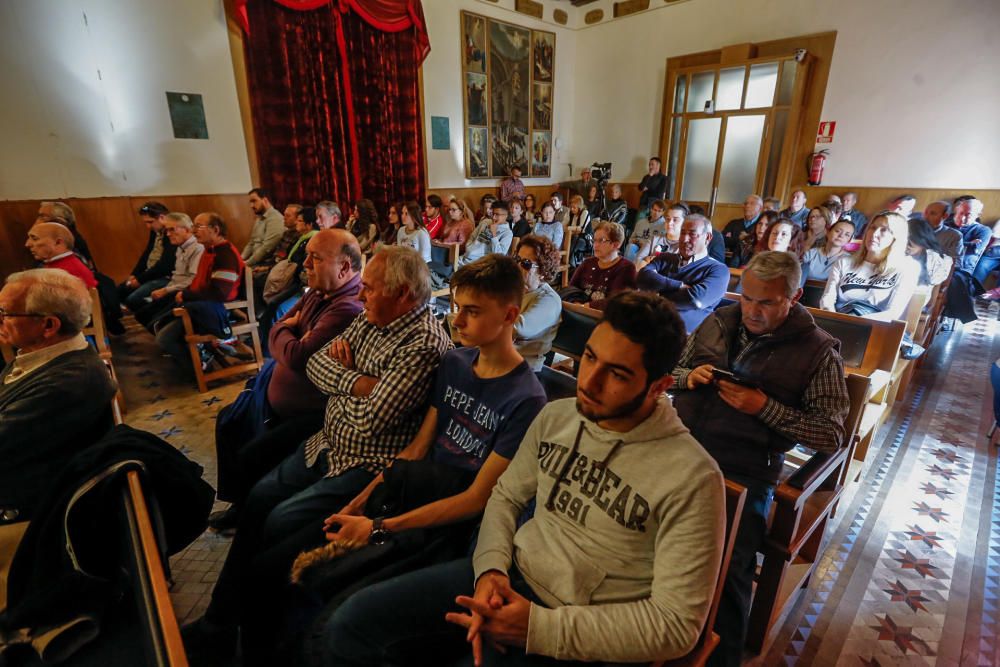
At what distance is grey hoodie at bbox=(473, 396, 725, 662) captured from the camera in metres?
0.88

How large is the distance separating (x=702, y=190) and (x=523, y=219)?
11.5 ft

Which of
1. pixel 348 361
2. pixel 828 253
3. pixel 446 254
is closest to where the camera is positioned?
pixel 348 361

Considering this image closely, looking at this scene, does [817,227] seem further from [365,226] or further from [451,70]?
[451,70]

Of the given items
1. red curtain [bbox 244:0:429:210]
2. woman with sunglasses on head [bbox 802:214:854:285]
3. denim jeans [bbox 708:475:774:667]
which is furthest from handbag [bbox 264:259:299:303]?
woman with sunglasses on head [bbox 802:214:854:285]

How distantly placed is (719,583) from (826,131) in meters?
7.92

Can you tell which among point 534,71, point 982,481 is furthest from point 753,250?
point 534,71

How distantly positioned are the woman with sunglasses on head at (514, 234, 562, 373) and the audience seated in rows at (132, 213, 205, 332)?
2.57 m

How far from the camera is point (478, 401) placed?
4.46ft

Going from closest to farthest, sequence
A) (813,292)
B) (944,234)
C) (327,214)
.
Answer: (813,292), (327,214), (944,234)

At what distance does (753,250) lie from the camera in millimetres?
4637

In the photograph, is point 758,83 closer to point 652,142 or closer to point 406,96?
point 652,142

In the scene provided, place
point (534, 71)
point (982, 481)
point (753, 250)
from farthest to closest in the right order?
1. point (534, 71)
2. point (753, 250)
3. point (982, 481)

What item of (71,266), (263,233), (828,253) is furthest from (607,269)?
(263,233)

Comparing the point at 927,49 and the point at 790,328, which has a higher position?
the point at 927,49
